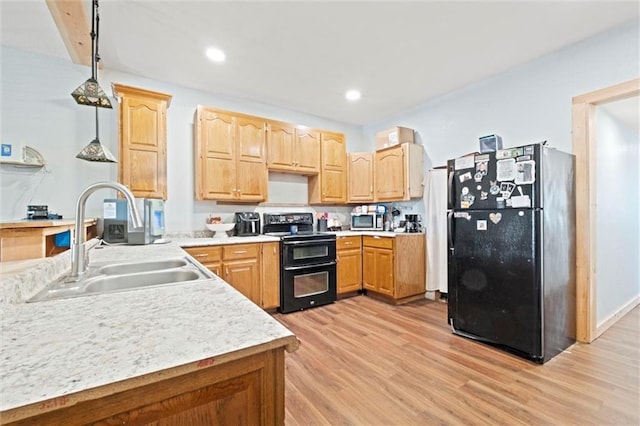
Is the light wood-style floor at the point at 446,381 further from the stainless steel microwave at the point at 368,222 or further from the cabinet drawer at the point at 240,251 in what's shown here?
the stainless steel microwave at the point at 368,222

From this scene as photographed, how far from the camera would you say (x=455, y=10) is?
87.9 inches

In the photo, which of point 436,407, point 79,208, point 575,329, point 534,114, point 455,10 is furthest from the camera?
point 534,114

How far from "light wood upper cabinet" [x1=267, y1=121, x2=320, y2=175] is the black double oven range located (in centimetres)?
70

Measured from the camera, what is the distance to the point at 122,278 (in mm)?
1412

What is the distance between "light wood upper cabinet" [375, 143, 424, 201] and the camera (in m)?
3.99

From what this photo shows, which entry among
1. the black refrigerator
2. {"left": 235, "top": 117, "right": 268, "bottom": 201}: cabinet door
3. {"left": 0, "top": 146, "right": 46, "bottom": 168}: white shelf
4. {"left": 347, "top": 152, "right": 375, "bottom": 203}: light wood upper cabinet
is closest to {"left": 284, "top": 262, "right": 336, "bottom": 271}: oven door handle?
{"left": 235, "top": 117, "right": 268, "bottom": 201}: cabinet door

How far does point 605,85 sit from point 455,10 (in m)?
1.53

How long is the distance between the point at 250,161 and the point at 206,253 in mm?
1276

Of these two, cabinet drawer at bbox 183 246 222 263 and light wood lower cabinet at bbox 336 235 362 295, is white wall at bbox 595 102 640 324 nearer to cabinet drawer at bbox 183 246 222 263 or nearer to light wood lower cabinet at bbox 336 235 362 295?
light wood lower cabinet at bbox 336 235 362 295

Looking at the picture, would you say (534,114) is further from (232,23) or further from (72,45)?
(72,45)

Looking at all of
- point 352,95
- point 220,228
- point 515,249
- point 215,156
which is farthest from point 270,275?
point 352,95

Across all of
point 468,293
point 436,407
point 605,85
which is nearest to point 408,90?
point 605,85

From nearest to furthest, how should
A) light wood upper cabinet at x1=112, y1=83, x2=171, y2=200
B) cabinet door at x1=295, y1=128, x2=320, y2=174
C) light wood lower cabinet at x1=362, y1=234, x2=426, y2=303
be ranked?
1. light wood upper cabinet at x1=112, y1=83, x2=171, y2=200
2. light wood lower cabinet at x1=362, y1=234, x2=426, y2=303
3. cabinet door at x1=295, y1=128, x2=320, y2=174

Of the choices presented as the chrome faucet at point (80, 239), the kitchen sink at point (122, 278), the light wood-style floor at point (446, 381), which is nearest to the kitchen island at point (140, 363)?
the kitchen sink at point (122, 278)
